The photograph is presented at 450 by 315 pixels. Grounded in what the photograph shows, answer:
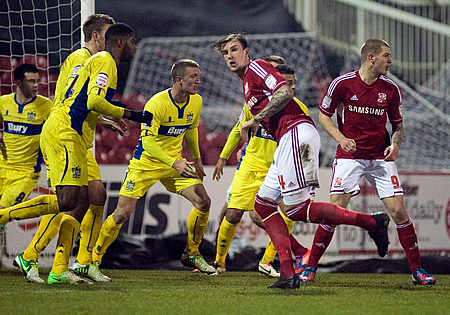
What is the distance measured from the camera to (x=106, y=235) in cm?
592

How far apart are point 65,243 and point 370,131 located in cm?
254

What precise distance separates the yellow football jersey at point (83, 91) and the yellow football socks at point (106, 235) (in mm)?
1007

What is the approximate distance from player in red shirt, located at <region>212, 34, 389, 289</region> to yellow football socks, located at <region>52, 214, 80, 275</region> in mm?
1490

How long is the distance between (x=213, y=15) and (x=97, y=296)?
7717 millimetres

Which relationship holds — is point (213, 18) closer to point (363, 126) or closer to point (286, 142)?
point (363, 126)

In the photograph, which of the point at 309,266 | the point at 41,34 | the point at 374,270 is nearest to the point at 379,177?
the point at 309,266

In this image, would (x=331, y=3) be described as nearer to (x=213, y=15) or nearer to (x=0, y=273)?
(x=213, y=15)

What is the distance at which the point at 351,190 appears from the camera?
535 cm

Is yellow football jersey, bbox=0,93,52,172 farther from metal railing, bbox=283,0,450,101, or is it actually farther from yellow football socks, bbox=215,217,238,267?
metal railing, bbox=283,0,450,101

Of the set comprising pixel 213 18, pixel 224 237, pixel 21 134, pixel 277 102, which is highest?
pixel 213 18

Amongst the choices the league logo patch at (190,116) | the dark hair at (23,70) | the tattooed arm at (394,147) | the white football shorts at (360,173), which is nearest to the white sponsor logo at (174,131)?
the league logo patch at (190,116)

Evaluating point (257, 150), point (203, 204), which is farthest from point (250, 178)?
point (203, 204)

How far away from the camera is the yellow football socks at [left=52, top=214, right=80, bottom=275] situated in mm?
5051

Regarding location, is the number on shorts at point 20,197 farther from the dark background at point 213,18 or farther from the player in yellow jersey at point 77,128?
the dark background at point 213,18
